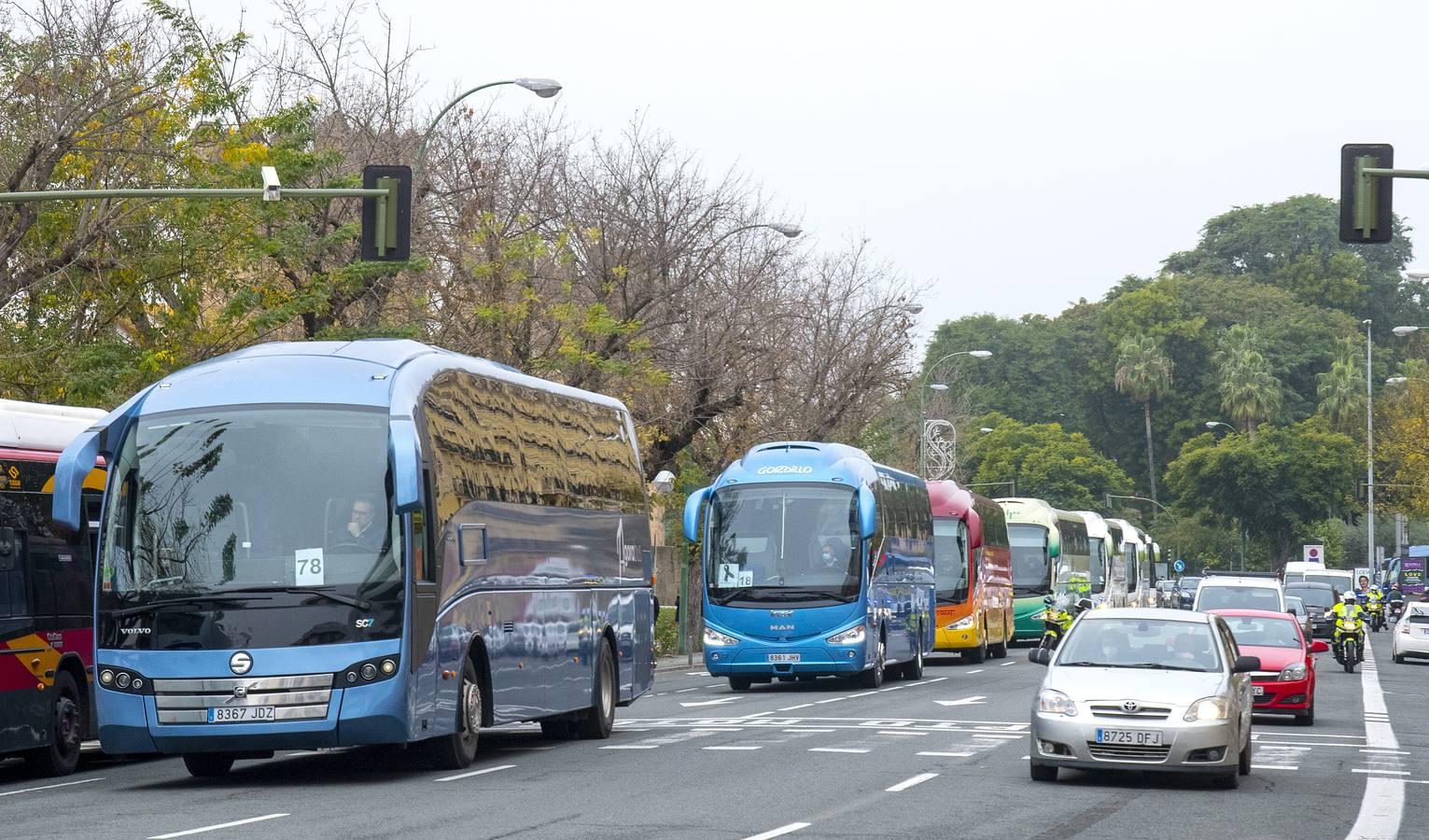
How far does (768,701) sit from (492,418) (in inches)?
405

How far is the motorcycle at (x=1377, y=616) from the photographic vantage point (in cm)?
6134

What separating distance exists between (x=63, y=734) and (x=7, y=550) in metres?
1.86

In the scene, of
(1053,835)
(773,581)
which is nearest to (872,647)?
(773,581)

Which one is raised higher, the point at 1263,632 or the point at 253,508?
the point at 253,508

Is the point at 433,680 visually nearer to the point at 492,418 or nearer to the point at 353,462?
the point at 353,462

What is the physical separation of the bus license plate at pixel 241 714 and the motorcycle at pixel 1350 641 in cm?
2801

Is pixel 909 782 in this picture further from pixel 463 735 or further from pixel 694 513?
pixel 694 513

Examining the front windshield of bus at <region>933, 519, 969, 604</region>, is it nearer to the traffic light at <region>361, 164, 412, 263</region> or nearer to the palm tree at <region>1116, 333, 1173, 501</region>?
the traffic light at <region>361, 164, 412, 263</region>

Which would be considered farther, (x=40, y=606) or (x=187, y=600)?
(x=40, y=606)

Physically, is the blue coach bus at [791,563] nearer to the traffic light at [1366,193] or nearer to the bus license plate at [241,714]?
the traffic light at [1366,193]

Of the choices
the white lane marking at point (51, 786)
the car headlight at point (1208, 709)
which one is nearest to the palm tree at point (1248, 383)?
the car headlight at point (1208, 709)

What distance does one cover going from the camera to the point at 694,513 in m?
29.8

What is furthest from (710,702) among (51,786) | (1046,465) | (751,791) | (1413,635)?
(1046,465)

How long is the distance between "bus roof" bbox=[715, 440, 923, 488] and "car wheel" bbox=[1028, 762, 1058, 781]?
1318 centimetres
